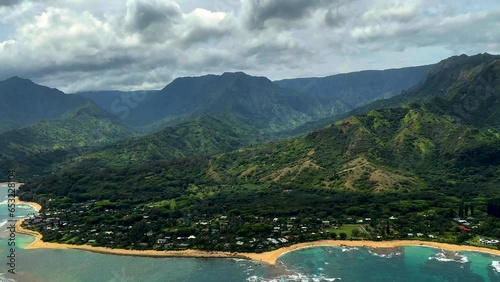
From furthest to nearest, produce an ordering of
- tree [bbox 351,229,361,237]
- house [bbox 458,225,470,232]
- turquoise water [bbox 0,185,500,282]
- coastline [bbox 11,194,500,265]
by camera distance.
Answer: tree [bbox 351,229,361,237] → house [bbox 458,225,470,232] → coastline [bbox 11,194,500,265] → turquoise water [bbox 0,185,500,282]

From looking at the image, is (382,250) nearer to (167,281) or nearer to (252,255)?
(252,255)

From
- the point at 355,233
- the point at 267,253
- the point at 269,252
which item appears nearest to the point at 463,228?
the point at 355,233

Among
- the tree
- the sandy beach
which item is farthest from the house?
the tree

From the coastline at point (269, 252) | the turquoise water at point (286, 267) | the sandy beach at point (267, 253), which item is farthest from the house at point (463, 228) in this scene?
the turquoise water at point (286, 267)

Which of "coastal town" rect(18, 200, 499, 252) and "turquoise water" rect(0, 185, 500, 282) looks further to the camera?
"coastal town" rect(18, 200, 499, 252)

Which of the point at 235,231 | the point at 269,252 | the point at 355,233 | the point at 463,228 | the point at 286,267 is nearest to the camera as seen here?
the point at 286,267

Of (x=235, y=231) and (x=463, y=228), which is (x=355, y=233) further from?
(x=235, y=231)

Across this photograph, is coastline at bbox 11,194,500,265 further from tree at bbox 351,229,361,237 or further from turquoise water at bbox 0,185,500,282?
tree at bbox 351,229,361,237

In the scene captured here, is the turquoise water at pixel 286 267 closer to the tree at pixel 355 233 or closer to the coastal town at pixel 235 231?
the coastal town at pixel 235 231

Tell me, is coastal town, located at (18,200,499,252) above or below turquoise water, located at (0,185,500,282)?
above
